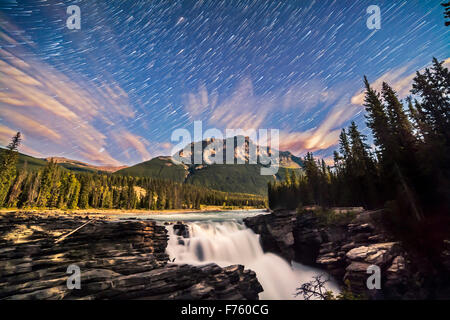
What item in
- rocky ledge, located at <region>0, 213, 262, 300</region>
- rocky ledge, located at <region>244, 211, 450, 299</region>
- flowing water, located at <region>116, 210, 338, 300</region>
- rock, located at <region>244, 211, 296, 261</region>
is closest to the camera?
→ rocky ledge, located at <region>0, 213, 262, 300</region>

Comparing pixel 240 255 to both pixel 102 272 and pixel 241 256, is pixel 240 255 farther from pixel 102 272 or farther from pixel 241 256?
pixel 102 272

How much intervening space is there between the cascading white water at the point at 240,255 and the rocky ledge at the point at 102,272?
492 cm

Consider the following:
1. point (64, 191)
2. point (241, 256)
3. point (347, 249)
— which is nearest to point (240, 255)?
point (241, 256)

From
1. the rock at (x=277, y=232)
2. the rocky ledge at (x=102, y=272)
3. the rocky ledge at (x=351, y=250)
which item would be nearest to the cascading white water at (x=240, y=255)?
the rock at (x=277, y=232)

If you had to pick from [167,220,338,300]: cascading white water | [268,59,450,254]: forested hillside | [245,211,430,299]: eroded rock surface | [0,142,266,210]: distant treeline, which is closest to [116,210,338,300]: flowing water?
[167,220,338,300]: cascading white water

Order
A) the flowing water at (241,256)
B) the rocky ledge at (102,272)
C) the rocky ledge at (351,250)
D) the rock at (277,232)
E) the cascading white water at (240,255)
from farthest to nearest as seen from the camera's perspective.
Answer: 1. the rock at (277,232)
2. the cascading white water at (240,255)
3. the flowing water at (241,256)
4. the rocky ledge at (351,250)
5. the rocky ledge at (102,272)

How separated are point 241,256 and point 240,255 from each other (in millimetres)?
190

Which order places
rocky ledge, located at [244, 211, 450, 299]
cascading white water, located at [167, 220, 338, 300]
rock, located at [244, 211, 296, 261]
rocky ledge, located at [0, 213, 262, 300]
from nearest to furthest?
rocky ledge, located at [0, 213, 262, 300], rocky ledge, located at [244, 211, 450, 299], cascading white water, located at [167, 220, 338, 300], rock, located at [244, 211, 296, 261]

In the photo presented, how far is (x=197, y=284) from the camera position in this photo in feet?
35.8

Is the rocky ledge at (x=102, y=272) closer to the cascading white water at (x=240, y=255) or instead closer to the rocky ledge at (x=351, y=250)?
the cascading white water at (x=240, y=255)

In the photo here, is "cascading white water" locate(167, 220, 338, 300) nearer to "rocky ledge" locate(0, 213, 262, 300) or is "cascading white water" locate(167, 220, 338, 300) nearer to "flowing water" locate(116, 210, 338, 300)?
"flowing water" locate(116, 210, 338, 300)

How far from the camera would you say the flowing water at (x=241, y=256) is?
18342 millimetres

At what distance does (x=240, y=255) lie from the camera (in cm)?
2322

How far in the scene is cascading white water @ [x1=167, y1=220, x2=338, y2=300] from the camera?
18500mm
